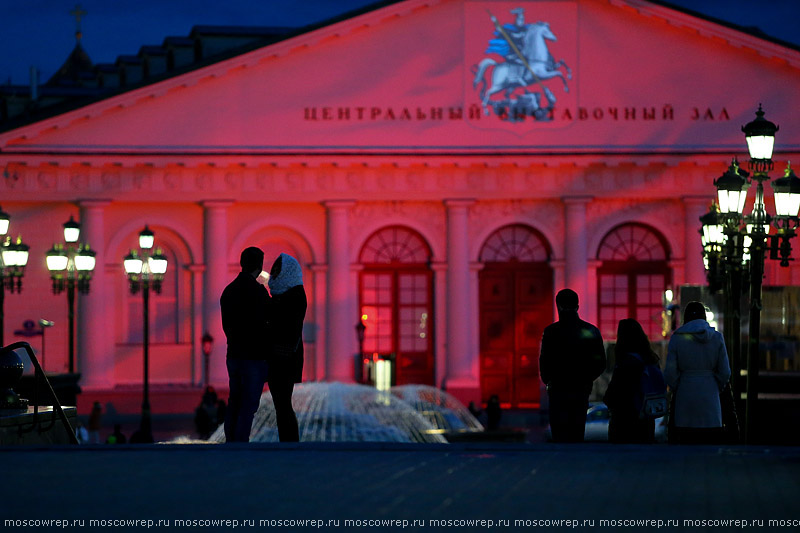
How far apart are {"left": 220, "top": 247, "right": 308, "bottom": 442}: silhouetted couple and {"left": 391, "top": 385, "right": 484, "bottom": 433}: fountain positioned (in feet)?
66.5

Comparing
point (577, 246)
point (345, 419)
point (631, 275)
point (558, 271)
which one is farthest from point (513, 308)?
point (345, 419)

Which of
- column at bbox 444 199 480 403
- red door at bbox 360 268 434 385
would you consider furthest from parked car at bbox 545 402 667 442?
red door at bbox 360 268 434 385

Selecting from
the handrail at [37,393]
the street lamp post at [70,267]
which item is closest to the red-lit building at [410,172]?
the street lamp post at [70,267]

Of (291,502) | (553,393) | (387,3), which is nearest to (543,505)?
(291,502)

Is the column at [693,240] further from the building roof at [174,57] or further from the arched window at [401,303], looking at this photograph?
the arched window at [401,303]

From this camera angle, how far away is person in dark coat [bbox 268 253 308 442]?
1273 cm

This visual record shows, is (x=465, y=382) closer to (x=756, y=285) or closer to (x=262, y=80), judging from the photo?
(x=262, y=80)

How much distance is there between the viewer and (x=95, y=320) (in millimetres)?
41375

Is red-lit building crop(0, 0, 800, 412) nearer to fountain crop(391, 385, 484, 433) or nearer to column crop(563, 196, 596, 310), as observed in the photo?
column crop(563, 196, 596, 310)

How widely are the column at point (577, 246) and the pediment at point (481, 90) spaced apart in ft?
5.18

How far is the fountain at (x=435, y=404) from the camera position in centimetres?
3388

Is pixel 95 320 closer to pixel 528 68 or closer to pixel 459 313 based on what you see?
pixel 459 313

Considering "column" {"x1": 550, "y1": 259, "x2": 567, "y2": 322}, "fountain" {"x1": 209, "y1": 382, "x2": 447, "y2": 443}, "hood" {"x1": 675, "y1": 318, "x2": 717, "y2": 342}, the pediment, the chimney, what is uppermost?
the chimney

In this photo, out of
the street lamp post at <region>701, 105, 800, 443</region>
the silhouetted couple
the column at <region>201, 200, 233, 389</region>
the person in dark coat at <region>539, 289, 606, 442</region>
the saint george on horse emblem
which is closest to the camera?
the silhouetted couple
